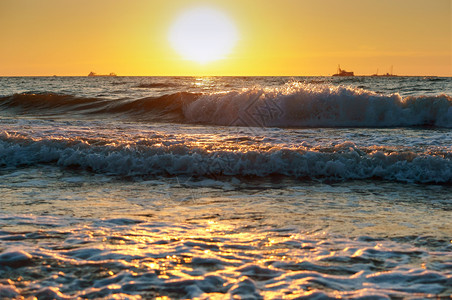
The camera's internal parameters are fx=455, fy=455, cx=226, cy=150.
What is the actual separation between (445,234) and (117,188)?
4222mm

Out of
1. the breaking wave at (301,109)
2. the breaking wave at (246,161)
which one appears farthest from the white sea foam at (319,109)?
the breaking wave at (246,161)

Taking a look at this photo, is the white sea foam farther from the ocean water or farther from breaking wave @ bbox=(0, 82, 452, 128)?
the ocean water

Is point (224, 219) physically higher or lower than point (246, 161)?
lower

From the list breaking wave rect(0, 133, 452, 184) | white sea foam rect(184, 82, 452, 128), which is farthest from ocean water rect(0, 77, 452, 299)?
white sea foam rect(184, 82, 452, 128)

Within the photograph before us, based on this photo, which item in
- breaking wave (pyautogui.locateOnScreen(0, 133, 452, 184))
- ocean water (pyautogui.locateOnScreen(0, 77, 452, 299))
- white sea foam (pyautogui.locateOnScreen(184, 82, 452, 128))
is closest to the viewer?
ocean water (pyautogui.locateOnScreen(0, 77, 452, 299))

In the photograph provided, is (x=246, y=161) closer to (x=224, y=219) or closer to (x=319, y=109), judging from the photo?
(x=224, y=219)

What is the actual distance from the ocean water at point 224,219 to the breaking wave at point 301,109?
16.2 feet

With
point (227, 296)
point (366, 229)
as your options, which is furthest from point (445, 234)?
point (227, 296)

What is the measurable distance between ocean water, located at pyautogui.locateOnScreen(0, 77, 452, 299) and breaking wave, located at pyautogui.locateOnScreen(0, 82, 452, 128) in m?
4.94

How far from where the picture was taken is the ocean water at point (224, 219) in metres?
3.18

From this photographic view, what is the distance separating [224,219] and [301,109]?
12.8 meters

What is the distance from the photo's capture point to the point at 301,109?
1700 cm

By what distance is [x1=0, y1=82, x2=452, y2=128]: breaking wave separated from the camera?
15.8m

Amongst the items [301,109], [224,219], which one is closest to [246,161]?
[224,219]
